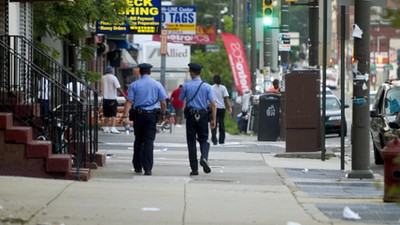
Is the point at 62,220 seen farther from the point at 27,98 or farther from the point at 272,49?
the point at 272,49

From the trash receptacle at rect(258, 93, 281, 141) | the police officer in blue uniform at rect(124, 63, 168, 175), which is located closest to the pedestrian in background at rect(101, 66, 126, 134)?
the trash receptacle at rect(258, 93, 281, 141)

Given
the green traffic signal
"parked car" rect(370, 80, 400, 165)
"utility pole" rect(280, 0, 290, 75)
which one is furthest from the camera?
the green traffic signal

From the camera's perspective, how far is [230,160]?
19.8 m

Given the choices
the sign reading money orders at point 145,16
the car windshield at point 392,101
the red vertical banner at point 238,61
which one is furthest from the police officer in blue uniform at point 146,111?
the red vertical banner at point 238,61

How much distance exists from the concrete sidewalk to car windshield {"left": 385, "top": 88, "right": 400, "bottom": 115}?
2.72 meters

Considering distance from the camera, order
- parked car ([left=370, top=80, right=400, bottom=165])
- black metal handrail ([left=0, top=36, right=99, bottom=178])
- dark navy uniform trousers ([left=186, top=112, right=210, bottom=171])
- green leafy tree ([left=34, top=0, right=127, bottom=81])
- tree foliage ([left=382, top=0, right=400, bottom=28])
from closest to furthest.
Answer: tree foliage ([left=382, top=0, right=400, bottom=28]), black metal handrail ([left=0, top=36, right=99, bottom=178]), dark navy uniform trousers ([left=186, top=112, right=210, bottom=171]), parked car ([left=370, top=80, right=400, bottom=165]), green leafy tree ([left=34, top=0, right=127, bottom=81])

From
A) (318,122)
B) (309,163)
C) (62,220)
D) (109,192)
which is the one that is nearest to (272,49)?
(318,122)

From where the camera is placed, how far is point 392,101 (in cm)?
2078

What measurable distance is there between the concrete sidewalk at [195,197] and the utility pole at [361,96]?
0.41 metres

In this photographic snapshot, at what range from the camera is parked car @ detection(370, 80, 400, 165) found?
1917 cm

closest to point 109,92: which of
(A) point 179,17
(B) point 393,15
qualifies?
(A) point 179,17

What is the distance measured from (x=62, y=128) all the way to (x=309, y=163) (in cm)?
618

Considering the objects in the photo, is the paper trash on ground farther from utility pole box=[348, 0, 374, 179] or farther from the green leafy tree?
the green leafy tree

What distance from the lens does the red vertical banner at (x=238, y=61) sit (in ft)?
124
